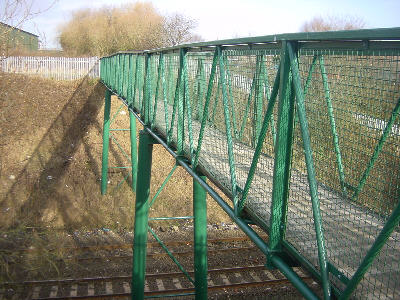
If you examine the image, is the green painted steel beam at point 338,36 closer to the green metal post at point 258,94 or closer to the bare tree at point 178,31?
the green metal post at point 258,94

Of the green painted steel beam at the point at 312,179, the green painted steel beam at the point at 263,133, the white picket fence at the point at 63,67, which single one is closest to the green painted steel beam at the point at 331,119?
the green painted steel beam at the point at 312,179

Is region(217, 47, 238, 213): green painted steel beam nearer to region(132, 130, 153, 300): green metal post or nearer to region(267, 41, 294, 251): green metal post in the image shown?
region(267, 41, 294, 251): green metal post

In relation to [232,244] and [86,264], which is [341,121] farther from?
[232,244]

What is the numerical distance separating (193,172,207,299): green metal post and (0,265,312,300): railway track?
5.98ft

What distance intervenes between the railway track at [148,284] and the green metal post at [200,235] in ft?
5.98

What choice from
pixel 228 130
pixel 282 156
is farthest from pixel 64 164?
pixel 282 156

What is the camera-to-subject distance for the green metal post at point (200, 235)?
22.5ft

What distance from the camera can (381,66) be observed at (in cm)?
194

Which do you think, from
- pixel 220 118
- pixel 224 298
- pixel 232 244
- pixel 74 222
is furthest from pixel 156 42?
pixel 220 118

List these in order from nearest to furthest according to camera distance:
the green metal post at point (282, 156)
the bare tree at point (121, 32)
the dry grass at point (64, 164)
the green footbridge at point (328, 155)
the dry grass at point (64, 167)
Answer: the green footbridge at point (328, 155)
the green metal post at point (282, 156)
the dry grass at point (64, 167)
the dry grass at point (64, 164)
the bare tree at point (121, 32)

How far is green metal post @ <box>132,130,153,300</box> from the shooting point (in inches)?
287

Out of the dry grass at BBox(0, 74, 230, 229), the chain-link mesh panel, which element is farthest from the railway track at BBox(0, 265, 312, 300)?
the chain-link mesh panel

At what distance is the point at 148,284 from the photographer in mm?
9453

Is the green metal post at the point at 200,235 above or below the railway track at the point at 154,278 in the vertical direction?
above
